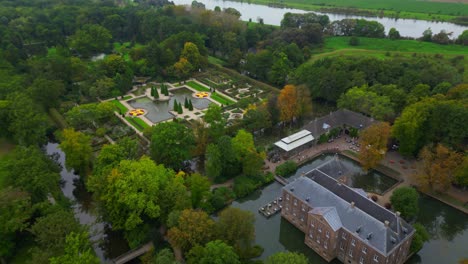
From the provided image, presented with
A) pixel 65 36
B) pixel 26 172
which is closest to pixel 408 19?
pixel 65 36

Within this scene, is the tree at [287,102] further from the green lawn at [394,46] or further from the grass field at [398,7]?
the grass field at [398,7]

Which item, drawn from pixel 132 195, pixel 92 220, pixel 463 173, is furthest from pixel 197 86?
pixel 463 173

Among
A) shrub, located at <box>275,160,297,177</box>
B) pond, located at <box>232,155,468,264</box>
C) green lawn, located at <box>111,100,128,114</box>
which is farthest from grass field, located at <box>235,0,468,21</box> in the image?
shrub, located at <box>275,160,297,177</box>

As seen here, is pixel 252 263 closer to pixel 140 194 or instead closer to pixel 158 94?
pixel 140 194

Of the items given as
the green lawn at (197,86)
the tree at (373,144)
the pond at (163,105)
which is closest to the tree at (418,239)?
the tree at (373,144)

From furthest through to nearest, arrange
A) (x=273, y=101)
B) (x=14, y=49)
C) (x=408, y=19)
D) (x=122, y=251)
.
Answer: (x=408, y=19) → (x=14, y=49) → (x=273, y=101) → (x=122, y=251)

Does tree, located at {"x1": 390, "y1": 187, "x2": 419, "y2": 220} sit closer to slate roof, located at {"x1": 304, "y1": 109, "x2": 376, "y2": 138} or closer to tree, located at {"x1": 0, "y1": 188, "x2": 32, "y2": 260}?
slate roof, located at {"x1": 304, "y1": 109, "x2": 376, "y2": 138}

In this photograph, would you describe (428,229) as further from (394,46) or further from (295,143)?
(394,46)
